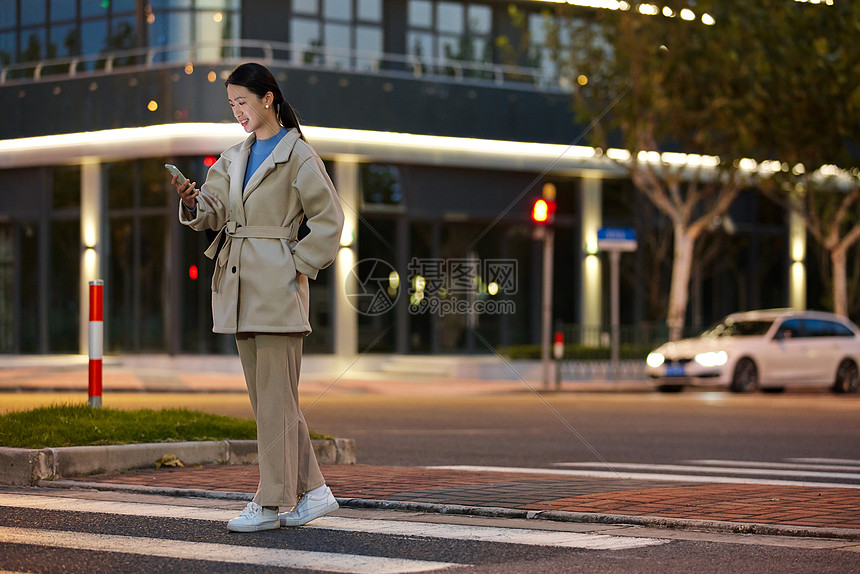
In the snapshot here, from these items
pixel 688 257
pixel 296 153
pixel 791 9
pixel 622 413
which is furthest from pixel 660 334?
pixel 296 153

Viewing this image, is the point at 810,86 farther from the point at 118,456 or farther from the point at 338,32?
the point at 118,456

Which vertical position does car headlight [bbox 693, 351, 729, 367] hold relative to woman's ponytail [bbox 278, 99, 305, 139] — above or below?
below

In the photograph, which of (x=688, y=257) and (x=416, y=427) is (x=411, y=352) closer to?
(x=688, y=257)

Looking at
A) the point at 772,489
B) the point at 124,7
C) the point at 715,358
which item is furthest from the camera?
the point at 124,7

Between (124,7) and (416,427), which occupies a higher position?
(124,7)

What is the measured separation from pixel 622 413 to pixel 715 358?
17.9 ft

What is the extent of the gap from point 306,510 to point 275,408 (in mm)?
526

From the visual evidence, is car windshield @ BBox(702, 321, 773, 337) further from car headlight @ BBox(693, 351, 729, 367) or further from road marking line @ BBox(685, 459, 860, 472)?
road marking line @ BBox(685, 459, 860, 472)

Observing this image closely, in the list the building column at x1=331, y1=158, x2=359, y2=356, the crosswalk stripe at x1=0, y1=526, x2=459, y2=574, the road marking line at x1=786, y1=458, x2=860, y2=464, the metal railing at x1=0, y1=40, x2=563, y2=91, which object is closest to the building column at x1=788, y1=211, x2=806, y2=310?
the metal railing at x1=0, y1=40, x2=563, y2=91

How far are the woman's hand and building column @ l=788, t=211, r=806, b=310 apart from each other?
31583 mm

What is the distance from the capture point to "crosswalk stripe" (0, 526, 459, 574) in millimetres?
5172

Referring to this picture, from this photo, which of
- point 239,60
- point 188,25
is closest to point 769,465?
point 239,60

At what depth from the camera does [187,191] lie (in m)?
5.97

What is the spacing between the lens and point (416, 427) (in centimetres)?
1397
